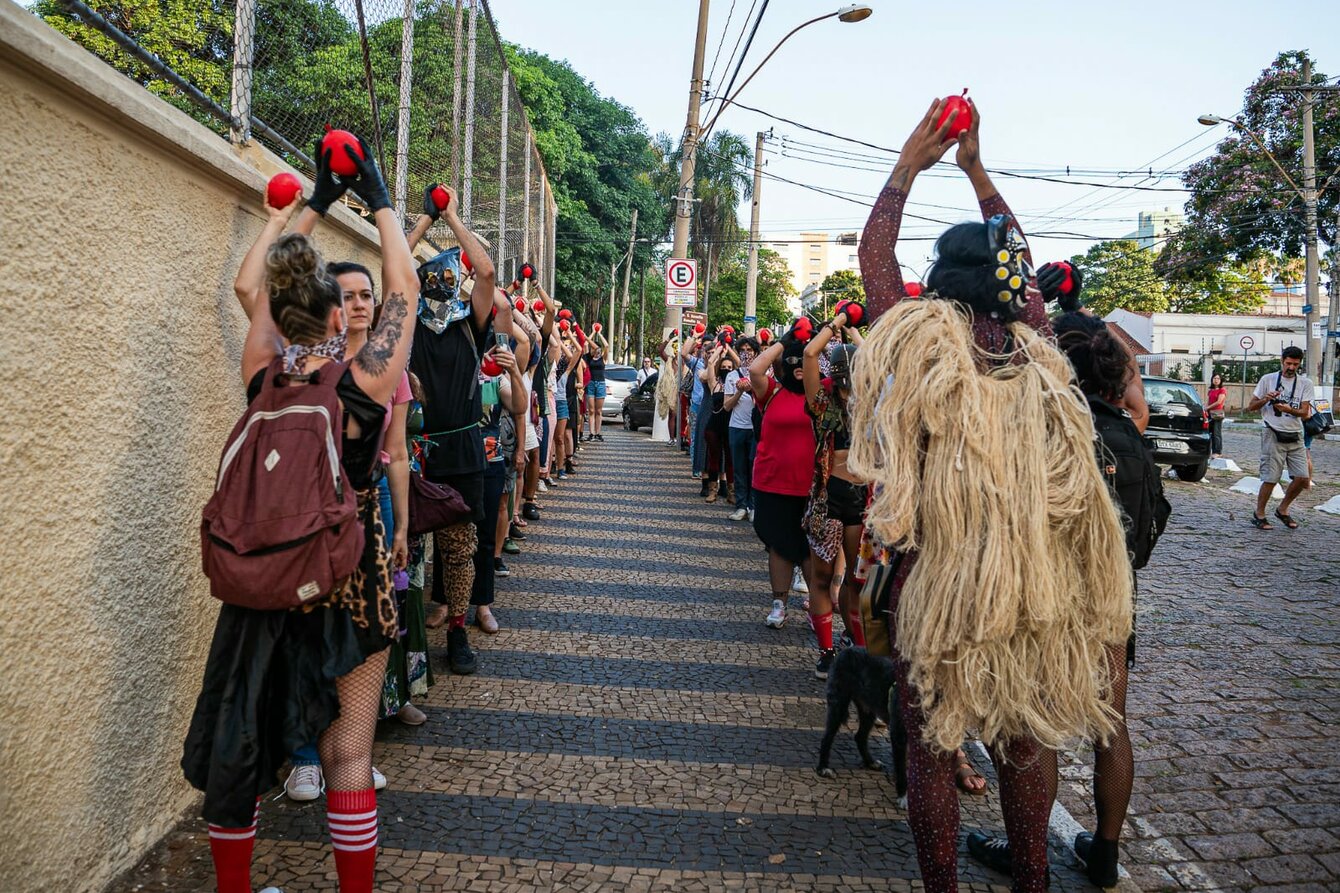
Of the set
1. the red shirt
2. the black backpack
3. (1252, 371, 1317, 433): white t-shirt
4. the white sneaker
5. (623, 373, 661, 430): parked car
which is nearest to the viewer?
the black backpack

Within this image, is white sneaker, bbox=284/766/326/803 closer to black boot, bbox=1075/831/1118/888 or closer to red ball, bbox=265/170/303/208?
red ball, bbox=265/170/303/208

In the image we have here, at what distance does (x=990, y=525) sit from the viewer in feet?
7.27

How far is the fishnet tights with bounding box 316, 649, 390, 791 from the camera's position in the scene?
2428 mm

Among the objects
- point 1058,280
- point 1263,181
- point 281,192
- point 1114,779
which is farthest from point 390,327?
point 1263,181

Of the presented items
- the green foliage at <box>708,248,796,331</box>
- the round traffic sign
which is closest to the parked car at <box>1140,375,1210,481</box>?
the round traffic sign

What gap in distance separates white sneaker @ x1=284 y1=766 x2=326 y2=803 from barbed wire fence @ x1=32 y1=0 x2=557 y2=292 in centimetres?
258

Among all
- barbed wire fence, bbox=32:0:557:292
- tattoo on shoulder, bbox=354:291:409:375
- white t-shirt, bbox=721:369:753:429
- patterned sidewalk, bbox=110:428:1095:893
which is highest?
barbed wire fence, bbox=32:0:557:292

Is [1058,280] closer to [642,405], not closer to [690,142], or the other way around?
[690,142]

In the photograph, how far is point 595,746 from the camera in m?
3.96

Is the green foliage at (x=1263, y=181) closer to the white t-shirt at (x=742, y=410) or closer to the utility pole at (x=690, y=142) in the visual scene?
the utility pole at (x=690, y=142)

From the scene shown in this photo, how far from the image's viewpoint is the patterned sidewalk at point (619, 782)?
2982 mm

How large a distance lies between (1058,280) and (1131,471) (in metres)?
0.69

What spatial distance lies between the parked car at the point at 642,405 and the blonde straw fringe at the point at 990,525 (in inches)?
838

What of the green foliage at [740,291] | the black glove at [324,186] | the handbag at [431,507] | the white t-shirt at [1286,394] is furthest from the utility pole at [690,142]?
the green foliage at [740,291]
